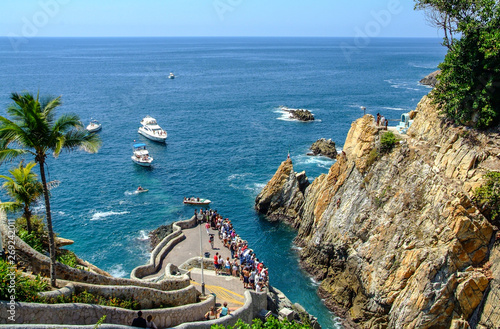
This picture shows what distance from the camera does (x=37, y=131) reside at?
16.6m

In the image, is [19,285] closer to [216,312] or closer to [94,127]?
[216,312]

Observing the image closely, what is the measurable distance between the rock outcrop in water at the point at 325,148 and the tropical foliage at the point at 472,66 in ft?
117

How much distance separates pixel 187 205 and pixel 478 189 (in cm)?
3495

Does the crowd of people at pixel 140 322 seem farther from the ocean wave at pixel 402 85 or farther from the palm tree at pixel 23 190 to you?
the ocean wave at pixel 402 85

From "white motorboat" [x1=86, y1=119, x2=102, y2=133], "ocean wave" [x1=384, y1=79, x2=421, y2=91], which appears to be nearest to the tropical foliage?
"white motorboat" [x1=86, y1=119, x2=102, y2=133]

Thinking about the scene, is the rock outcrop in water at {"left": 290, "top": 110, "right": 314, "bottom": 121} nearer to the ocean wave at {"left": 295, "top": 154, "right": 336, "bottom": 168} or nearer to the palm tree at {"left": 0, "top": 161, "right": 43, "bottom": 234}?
the ocean wave at {"left": 295, "top": 154, "right": 336, "bottom": 168}

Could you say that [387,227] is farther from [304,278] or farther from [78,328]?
[78,328]

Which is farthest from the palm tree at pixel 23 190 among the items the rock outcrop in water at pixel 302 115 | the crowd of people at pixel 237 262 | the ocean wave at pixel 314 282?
the rock outcrop in water at pixel 302 115

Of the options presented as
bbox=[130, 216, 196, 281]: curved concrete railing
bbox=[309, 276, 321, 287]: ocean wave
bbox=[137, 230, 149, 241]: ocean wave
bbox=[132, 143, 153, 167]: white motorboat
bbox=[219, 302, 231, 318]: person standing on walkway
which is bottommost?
bbox=[309, 276, 321, 287]: ocean wave

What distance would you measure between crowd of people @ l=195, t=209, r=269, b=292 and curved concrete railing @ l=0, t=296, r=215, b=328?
716 cm

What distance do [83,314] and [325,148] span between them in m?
58.3

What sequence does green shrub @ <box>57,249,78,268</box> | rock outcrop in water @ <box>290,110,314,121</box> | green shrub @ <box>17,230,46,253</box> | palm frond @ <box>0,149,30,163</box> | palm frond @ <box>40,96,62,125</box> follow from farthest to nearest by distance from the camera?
1. rock outcrop in water @ <box>290,110,314,121</box>
2. green shrub @ <box>57,249,78,268</box>
3. green shrub @ <box>17,230,46,253</box>
4. palm frond @ <box>40,96,62,125</box>
5. palm frond @ <box>0,149,30,163</box>

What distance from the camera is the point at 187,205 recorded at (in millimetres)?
53062

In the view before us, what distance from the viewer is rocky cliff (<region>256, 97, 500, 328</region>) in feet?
91.1
